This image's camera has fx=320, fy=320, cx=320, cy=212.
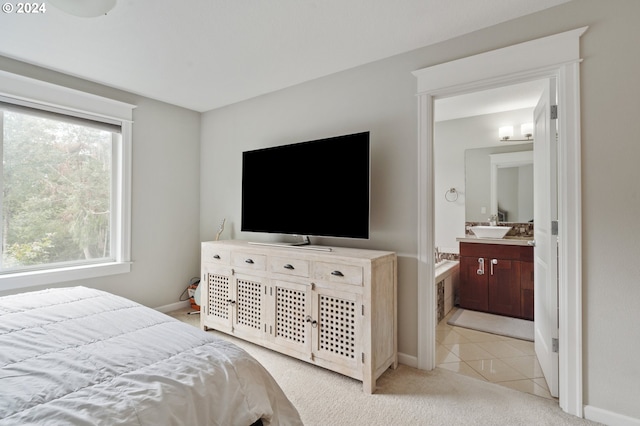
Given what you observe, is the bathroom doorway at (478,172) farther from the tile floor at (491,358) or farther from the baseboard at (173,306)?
the baseboard at (173,306)

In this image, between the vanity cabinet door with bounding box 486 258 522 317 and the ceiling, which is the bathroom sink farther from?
the ceiling

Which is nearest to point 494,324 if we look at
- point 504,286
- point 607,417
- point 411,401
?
point 504,286

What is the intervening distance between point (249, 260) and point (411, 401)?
163 centimetres

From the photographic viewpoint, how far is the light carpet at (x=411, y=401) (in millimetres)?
1850

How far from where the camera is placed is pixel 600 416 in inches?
71.8

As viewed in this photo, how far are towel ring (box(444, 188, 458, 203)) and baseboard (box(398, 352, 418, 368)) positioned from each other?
263 centimetres

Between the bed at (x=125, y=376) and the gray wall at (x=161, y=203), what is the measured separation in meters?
2.01

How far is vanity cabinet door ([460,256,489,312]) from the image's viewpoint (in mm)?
3836

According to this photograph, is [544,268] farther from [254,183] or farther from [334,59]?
[254,183]

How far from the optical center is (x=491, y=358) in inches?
105

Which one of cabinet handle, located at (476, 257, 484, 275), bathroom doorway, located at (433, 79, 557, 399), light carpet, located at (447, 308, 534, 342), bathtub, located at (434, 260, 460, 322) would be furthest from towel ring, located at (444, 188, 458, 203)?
light carpet, located at (447, 308, 534, 342)

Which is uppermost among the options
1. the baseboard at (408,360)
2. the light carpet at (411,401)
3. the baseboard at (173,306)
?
the baseboard at (173,306)

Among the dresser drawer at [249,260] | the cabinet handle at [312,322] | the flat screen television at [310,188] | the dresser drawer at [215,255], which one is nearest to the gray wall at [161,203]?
the dresser drawer at [215,255]

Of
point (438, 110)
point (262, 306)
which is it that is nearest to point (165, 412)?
point (262, 306)
